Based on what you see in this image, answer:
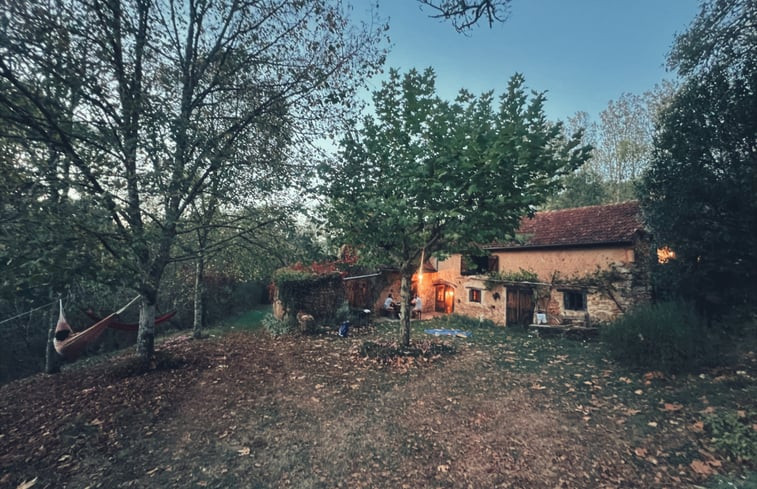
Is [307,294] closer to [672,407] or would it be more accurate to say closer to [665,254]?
[672,407]

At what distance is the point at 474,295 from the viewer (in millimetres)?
16672

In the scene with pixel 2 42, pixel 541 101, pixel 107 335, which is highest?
pixel 541 101

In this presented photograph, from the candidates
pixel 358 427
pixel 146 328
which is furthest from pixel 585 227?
pixel 146 328

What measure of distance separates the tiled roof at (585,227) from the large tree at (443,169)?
16.1 feet

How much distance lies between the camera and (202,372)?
24.2 ft

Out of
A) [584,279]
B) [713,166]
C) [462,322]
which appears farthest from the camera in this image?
[462,322]

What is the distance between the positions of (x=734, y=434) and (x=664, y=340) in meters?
3.52

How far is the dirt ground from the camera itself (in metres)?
3.91

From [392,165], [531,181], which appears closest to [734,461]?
[531,181]

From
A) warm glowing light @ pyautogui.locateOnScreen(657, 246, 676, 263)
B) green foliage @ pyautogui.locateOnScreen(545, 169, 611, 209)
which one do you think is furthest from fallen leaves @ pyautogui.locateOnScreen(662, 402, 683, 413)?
green foliage @ pyautogui.locateOnScreen(545, 169, 611, 209)

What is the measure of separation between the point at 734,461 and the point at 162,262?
35.8ft

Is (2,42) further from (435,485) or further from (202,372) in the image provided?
(435,485)

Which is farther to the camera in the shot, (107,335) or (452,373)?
(107,335)

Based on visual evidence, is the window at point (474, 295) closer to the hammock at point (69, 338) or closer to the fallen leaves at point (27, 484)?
the hammock at point (69, 338)
